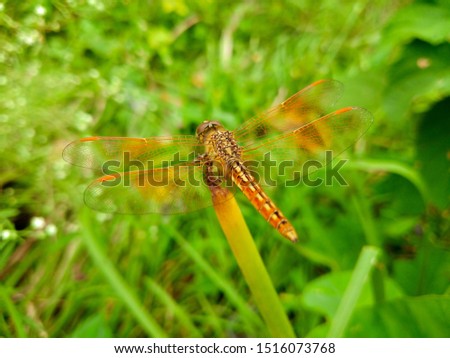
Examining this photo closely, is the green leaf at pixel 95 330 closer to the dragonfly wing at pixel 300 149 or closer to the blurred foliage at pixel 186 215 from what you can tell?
the blurred foliage at pixel 186 215

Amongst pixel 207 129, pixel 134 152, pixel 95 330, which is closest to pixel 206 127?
pixel 207 129

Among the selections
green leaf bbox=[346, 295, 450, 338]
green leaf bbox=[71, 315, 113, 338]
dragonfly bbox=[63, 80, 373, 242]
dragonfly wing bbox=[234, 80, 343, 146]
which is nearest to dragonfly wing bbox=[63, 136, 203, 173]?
dragonfly bbox=[63, 80, 373, 242]

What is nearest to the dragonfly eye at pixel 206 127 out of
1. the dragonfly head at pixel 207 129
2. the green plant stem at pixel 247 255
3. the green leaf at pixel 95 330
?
the dragonfly head at pixel 207 129

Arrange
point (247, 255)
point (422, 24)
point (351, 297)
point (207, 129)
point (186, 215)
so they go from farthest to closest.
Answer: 1. point (186, 215)
2. point (422, 24)
3. point (207, 129)
4. point (351, 297)
5. point (247, 255)

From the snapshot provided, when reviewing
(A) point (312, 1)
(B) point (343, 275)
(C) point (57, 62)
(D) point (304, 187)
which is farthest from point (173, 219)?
(A) point (312, 1)

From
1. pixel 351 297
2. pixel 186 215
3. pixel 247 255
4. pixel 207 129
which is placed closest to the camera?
pixel 247 255

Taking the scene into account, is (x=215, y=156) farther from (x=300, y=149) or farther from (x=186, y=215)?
(x=186, y=215)
